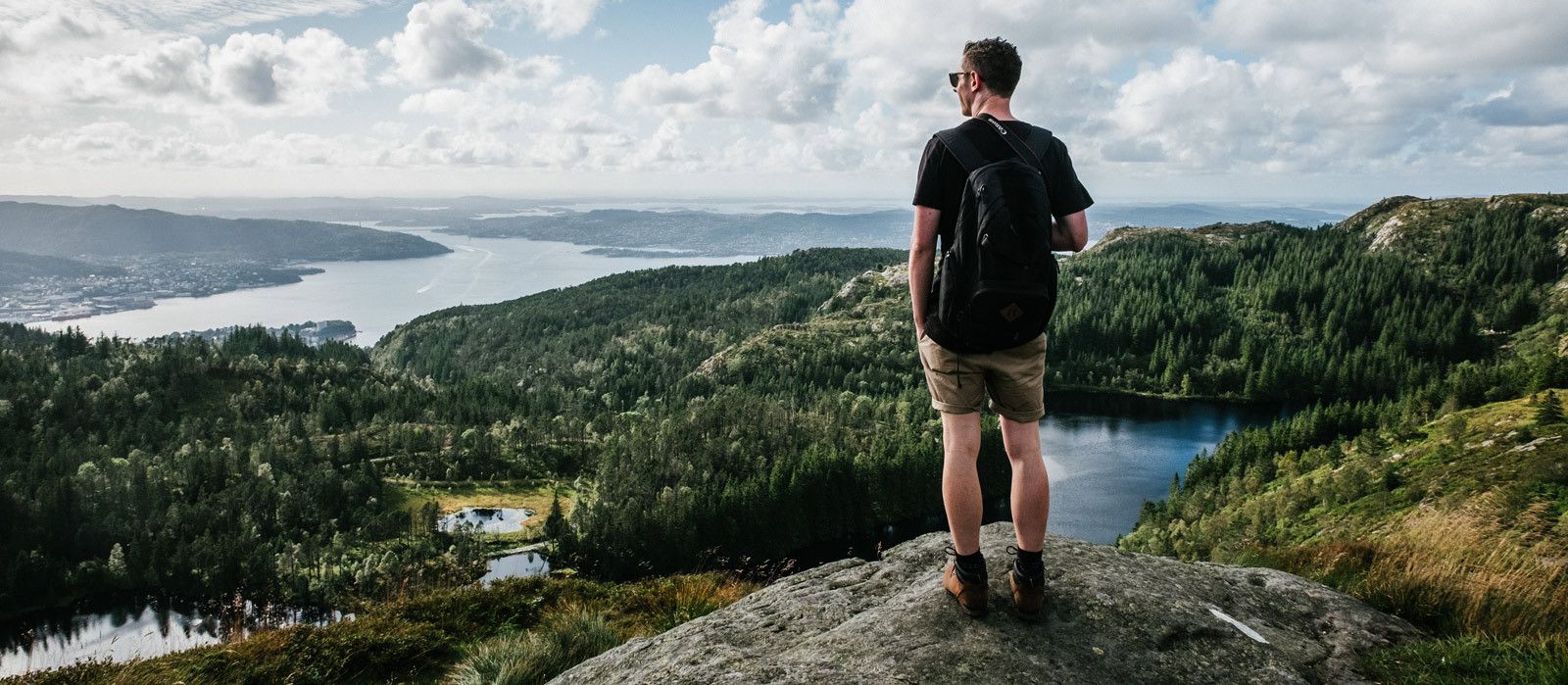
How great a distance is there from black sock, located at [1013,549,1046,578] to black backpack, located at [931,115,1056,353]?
179 cm

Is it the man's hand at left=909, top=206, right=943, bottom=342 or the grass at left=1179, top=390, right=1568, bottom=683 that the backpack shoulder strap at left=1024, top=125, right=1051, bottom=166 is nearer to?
the man's hand at left=909, top=206, right=943, bottom=342

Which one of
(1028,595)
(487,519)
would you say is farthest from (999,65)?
(487,519)

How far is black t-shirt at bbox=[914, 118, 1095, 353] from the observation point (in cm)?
605

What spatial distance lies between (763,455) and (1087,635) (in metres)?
132

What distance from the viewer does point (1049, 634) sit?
6.20m

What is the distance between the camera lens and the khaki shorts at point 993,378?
6.14 meters

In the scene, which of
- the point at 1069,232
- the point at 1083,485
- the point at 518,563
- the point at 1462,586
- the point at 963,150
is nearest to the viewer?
the point at 963,150

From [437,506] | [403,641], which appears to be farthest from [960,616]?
[437,506]

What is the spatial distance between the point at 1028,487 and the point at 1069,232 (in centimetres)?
210

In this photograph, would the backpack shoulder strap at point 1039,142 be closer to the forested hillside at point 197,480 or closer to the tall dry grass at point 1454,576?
the tall dry grass at point 1454,576

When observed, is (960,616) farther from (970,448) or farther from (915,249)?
(915,249)

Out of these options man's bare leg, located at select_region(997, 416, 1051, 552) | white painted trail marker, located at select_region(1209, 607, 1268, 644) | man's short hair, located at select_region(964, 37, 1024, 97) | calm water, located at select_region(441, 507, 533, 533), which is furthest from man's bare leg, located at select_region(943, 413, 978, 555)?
calm water, located at select_region(441, 507, 533, 533)

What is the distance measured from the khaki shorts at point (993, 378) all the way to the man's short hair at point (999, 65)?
2057mm

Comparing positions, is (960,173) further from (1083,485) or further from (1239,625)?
(1083,485)
